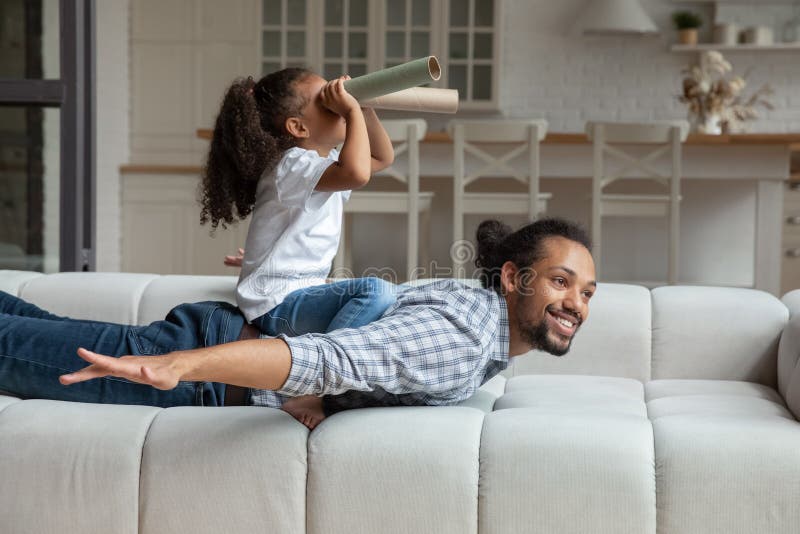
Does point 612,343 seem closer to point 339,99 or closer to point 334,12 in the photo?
point 339,99

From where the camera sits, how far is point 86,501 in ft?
5.17

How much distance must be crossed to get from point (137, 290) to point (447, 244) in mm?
3978

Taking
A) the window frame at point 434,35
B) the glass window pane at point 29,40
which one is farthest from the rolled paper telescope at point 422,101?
the window frame at point 434,35

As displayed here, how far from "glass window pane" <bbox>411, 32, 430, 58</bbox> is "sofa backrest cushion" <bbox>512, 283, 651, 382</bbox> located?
170 inches

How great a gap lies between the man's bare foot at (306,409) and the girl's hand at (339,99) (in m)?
0.53

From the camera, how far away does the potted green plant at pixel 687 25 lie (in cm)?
611

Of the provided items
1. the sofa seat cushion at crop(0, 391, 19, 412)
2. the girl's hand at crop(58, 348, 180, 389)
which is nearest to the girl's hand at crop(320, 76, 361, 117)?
the girl's hand at crop(58, 348, 180, 389)

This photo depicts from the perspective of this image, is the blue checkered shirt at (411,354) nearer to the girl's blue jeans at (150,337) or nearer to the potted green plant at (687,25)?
the girl's blue jeans at (150,337)

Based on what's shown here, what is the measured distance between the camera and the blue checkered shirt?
4.94 feet

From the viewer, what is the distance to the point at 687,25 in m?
6.12

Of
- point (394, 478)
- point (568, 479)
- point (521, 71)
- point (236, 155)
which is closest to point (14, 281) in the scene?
point (236, 155)

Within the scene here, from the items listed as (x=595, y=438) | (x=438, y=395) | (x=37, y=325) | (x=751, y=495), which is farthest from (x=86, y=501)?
(x=751, y=495)

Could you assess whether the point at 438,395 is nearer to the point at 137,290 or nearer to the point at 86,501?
the point at 86,501

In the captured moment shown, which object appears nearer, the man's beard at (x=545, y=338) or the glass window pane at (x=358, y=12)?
the man's beard at (x=545, y=338)
